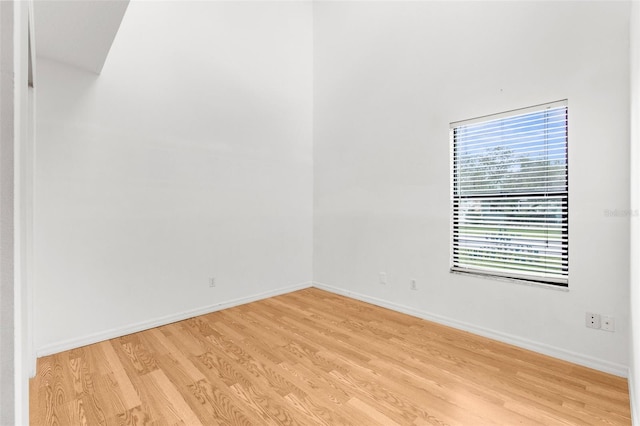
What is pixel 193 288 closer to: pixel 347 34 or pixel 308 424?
pixel 308 424

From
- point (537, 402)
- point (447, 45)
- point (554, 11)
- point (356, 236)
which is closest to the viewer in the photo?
point (537, 402)

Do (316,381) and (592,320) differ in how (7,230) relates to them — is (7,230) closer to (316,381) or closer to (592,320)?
(316,381)

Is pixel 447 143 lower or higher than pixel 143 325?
higher

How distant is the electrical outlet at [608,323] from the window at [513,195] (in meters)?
0.34

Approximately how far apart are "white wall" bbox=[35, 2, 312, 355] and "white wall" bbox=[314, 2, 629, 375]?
1.86ft

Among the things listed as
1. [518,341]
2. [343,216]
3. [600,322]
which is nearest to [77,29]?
[343,216]

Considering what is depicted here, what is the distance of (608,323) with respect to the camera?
220cm

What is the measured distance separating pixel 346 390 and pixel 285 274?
2.36 meters

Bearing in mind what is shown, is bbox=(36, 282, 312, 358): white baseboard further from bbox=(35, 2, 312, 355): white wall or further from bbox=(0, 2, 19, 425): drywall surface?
bbox=(0, 2, 19, 425): drywall surface

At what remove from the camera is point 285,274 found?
4.25 meters

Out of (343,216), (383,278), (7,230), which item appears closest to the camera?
(7,230)

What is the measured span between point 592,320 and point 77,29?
4202 millimetres

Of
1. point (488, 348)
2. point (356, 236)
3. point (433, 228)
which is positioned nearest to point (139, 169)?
point (356, 236)

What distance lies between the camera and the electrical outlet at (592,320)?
88.6 inches
